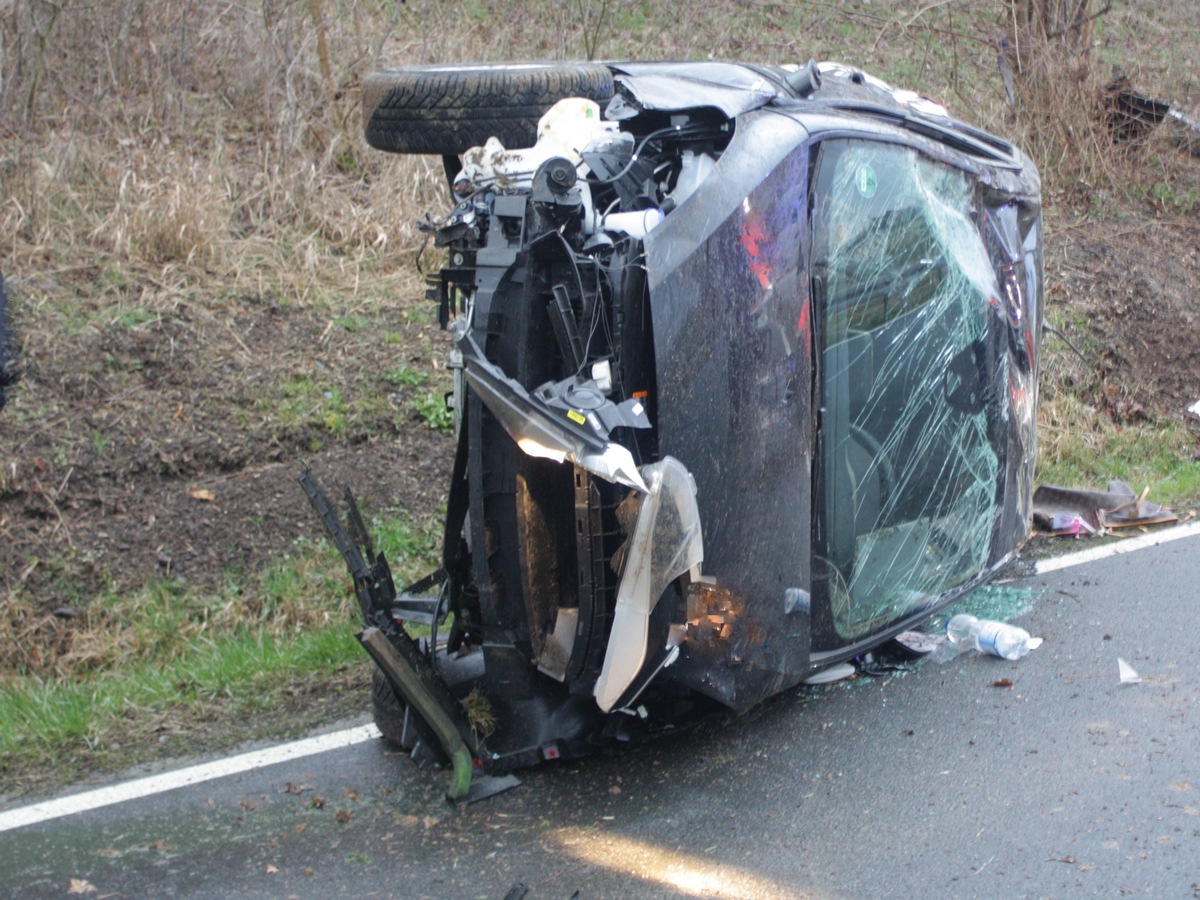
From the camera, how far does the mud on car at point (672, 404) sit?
338 centimetres

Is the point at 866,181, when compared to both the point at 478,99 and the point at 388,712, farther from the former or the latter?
the point at 388,712

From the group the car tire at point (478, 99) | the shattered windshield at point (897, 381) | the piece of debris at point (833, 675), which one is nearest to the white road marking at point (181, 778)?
the piece of debris at point (833, 675)

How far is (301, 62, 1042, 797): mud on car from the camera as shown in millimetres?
3379

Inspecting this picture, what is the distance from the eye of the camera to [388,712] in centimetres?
401

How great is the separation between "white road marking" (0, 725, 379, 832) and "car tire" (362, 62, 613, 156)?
6.79 feet

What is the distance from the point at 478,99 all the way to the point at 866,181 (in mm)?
1361

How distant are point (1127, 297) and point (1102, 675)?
5576mm

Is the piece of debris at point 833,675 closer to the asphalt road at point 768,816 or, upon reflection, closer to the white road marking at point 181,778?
the asphalt road at point 768,816

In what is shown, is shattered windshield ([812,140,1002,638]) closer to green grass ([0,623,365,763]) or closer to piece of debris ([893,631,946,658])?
piece of debris ([893,631,946,658])

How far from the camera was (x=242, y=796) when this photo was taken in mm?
3838

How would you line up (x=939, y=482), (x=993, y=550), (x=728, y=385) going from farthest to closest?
(x=993, y=550), (x=939, y=482), (x=728, y=385)

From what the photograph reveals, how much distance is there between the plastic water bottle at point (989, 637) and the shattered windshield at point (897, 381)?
0.25m

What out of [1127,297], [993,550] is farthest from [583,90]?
[1127,297]

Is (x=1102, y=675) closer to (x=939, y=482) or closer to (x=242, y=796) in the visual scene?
(x=939, y=482)
